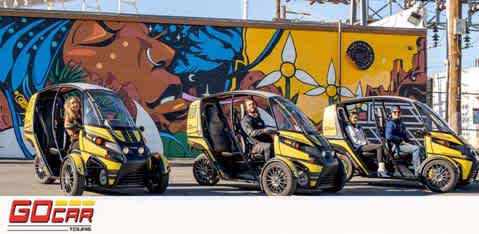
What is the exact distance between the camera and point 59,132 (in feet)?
40.3

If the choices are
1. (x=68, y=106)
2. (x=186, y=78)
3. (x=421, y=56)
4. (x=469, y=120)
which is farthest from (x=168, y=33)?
(x=469, y=120)

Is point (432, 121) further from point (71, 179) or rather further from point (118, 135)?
point (71, 179)

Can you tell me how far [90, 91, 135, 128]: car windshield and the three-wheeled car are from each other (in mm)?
4544

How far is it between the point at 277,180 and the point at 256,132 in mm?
1031

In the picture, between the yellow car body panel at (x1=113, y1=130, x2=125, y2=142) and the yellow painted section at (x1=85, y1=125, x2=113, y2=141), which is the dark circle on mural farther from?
the yellow painted section at (x1=85, y1=125, x2=113, y2=141)

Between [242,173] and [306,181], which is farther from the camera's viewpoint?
[242,173]

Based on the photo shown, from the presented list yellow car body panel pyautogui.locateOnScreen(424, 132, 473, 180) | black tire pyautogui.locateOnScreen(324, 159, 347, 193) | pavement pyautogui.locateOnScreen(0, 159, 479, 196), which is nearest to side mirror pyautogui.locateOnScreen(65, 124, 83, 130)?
pavement pyautogui.locateOnScreen(0, 159, 479, 196)

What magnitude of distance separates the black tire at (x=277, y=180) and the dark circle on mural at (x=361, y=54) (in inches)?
472

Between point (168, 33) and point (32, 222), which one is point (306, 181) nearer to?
point (32, 222)

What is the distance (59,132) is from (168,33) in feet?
31.6

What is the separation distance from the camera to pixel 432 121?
1359 centimetres

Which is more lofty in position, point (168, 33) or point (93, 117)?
Answer: point (168, 33)

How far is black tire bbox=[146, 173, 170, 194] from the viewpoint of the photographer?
1174 cm

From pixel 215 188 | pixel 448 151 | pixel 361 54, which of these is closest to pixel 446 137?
pixel 448 151
